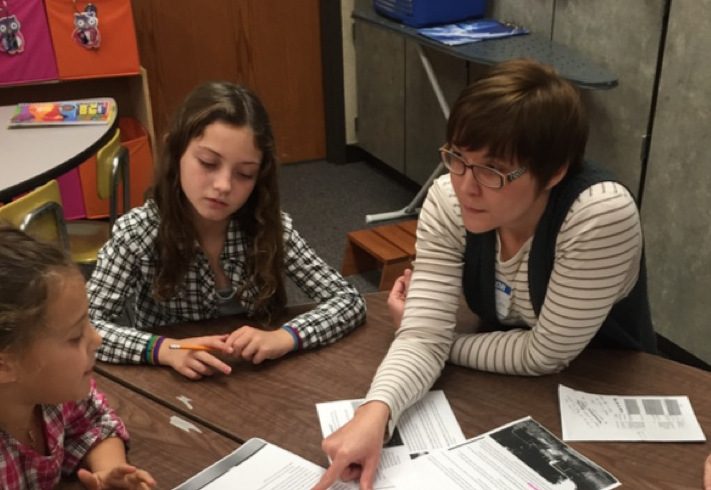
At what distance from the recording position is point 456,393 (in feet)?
4.07

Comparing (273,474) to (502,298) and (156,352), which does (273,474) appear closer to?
(156,352)

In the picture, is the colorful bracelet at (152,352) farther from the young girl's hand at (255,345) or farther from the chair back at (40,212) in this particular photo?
the chair back at (40,212)

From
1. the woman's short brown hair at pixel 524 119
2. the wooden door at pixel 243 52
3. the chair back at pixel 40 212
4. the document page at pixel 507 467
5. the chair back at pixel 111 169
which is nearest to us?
the document page at pixel 507 467

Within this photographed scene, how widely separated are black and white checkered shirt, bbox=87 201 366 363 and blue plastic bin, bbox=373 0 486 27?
1.83m

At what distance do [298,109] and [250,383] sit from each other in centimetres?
350

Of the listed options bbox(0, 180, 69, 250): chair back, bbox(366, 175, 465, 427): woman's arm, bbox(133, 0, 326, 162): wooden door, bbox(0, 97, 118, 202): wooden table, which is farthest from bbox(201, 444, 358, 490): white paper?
bbox(133, 0, 326, 162): wooden door

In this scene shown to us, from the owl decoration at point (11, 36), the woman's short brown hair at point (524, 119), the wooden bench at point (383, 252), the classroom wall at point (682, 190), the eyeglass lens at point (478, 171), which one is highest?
the woman's short brown hair at point (524, 119)

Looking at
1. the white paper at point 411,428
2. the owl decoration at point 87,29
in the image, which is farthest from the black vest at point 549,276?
the owl decoration at point 87,29

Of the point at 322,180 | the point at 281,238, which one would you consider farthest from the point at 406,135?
the point at 281,238

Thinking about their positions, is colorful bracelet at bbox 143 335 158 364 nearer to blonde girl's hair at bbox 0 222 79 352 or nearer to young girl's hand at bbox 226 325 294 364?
young girl's hand at bbox 226 325 294 364

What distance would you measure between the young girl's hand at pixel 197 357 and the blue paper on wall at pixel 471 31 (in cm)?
195

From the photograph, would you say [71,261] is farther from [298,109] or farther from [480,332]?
[298,109]

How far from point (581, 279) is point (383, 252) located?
1.83 m

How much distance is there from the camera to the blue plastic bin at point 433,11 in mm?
3148
